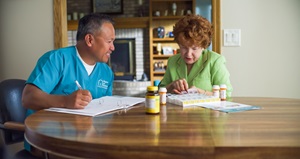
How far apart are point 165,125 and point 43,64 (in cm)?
89

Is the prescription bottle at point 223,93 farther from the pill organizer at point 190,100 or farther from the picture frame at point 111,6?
the picture frame at point 111,6

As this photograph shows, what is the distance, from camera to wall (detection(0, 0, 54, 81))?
2.47 m

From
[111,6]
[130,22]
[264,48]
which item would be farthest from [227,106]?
[111,6]

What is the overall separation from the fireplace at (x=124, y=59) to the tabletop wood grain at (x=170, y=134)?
599 centimetres

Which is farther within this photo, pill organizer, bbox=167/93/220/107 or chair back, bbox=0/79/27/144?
chair back, bbox=0/79/27/144

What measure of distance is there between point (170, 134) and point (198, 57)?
1104mm

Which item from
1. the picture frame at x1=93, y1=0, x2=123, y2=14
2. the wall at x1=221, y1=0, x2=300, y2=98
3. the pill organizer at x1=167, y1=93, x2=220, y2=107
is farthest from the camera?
the picture frame at x1=93, y1=0, x2=123, y2=14

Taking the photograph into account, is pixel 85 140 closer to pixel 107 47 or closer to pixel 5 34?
pixel 107 47

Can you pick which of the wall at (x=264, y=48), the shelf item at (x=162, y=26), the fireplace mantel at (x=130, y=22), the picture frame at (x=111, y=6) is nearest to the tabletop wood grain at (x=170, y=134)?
the wall at (x=264, y=48)

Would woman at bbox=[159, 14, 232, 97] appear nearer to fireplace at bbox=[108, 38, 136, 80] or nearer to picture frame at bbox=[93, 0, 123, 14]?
fireplace at bbox=[108, 38, 136, 80]

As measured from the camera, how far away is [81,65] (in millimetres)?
1748

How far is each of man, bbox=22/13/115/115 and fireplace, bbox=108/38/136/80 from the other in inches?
210

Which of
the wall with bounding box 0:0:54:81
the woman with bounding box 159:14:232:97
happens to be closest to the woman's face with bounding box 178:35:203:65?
the woman with bounding box 159:14:232:97

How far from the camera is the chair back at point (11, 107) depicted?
5.51 feet
